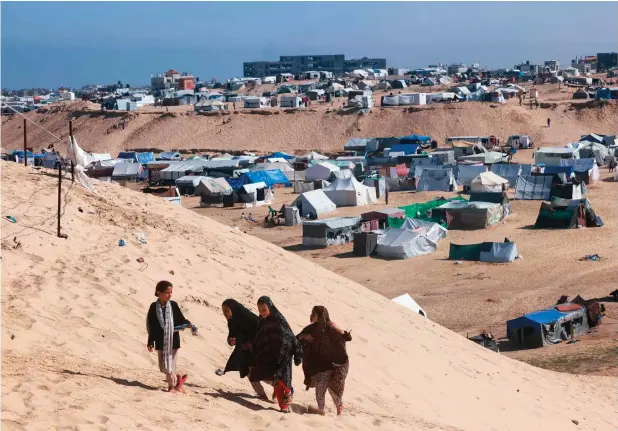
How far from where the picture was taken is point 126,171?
5003 cm

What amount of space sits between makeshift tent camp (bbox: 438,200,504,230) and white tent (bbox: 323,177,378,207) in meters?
6.45

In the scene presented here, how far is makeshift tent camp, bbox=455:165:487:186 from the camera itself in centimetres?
4416

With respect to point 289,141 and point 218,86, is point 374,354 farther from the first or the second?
point 218,86

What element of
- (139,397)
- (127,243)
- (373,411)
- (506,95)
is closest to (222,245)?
(127,243)

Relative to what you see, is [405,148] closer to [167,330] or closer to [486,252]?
[486,252]

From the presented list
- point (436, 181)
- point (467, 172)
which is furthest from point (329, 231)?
point (467, 172)

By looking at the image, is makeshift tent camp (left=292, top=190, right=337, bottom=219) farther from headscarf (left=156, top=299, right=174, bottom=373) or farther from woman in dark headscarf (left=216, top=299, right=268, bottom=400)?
headscarf (left=156, top=299, right=174, bottom=373)

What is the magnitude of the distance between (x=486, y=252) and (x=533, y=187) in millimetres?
12737

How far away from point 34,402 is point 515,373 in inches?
310

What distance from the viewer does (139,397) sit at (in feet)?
24.0

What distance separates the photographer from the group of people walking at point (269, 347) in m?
7.73

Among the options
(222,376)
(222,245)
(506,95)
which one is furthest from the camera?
(506,95)

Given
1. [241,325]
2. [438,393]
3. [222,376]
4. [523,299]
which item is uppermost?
[241,325]

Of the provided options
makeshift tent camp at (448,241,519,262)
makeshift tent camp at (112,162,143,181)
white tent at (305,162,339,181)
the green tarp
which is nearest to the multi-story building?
makeshift tent camp at (112,162,143,181)
